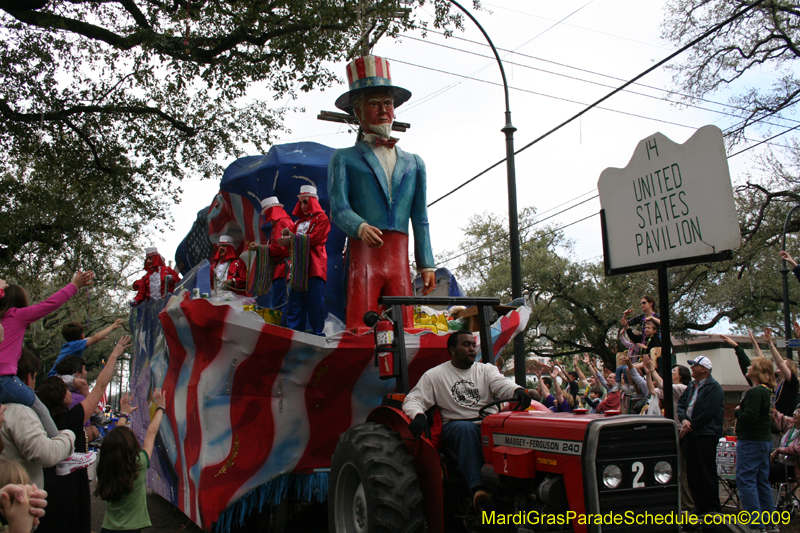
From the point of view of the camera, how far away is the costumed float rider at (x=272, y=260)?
20.0ft

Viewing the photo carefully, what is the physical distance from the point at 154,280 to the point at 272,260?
9.12 feet

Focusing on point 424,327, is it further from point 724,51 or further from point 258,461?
point 724,51

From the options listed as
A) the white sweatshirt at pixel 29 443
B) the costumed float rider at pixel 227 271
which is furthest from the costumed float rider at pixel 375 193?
the white sweatshirt at pixel 29 443

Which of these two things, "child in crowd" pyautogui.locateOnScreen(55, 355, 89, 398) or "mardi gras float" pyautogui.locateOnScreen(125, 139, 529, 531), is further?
"child in crowd" pyautogui.locateOnScreen(55, 355, 89, 398)

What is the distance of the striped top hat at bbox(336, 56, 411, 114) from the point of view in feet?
19.3

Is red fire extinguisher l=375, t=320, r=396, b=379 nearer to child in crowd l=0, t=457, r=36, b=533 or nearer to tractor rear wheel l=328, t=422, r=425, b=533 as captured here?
tractor rear wheel l=328, t=422, r=425, b=533

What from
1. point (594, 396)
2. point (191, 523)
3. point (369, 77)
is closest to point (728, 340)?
point (369, 77)

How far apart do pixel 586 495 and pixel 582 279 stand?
24782 millimetres

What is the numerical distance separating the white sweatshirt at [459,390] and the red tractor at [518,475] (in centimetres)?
12

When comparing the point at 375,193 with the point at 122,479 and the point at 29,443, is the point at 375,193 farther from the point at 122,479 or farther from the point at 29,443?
the point at 29,443

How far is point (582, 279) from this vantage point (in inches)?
1070

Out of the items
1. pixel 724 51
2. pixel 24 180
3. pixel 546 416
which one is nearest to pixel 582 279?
pixel 724 51

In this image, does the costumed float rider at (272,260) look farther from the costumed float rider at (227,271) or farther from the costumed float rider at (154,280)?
the costumed float rider at (154,280)

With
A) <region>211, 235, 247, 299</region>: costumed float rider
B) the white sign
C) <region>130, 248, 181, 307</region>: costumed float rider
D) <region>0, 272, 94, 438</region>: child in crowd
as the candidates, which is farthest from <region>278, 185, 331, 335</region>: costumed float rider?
<region>130, 248, 181, 307</region>: costumed float rider
